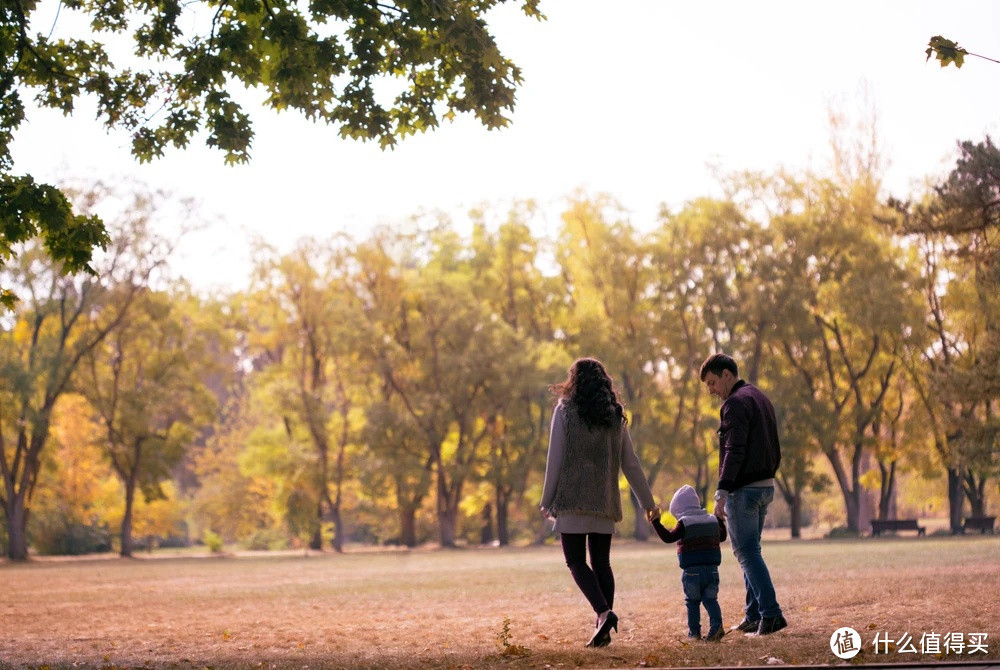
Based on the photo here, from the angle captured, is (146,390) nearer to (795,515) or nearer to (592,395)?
(795,515)

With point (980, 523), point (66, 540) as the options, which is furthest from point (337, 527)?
point (980, 523)

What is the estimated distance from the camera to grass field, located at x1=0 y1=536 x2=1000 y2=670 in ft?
28.5

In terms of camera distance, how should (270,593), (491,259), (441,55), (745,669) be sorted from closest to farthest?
1. (745,669)
2. (441,55)
3. (270,593)
4. (491,259)

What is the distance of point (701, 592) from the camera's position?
926 cm

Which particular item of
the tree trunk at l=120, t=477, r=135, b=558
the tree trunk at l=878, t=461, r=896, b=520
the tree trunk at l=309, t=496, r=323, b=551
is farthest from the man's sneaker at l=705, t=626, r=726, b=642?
the tree trunk at l=878, t=461, r=896, b=520

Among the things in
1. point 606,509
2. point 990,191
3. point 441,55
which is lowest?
point 606,509

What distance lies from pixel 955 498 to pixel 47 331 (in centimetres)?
3488

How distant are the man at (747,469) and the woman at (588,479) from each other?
0.64 m

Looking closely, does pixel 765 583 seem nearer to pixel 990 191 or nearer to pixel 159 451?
pixel 990 191

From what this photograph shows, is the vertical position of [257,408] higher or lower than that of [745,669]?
higher

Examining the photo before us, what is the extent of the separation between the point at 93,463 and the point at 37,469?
6675 mm

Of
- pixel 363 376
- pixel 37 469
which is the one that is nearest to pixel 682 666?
pixel 37 469

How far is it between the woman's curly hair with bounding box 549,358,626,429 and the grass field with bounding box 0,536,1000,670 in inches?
63.3

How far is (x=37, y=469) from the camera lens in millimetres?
44125
